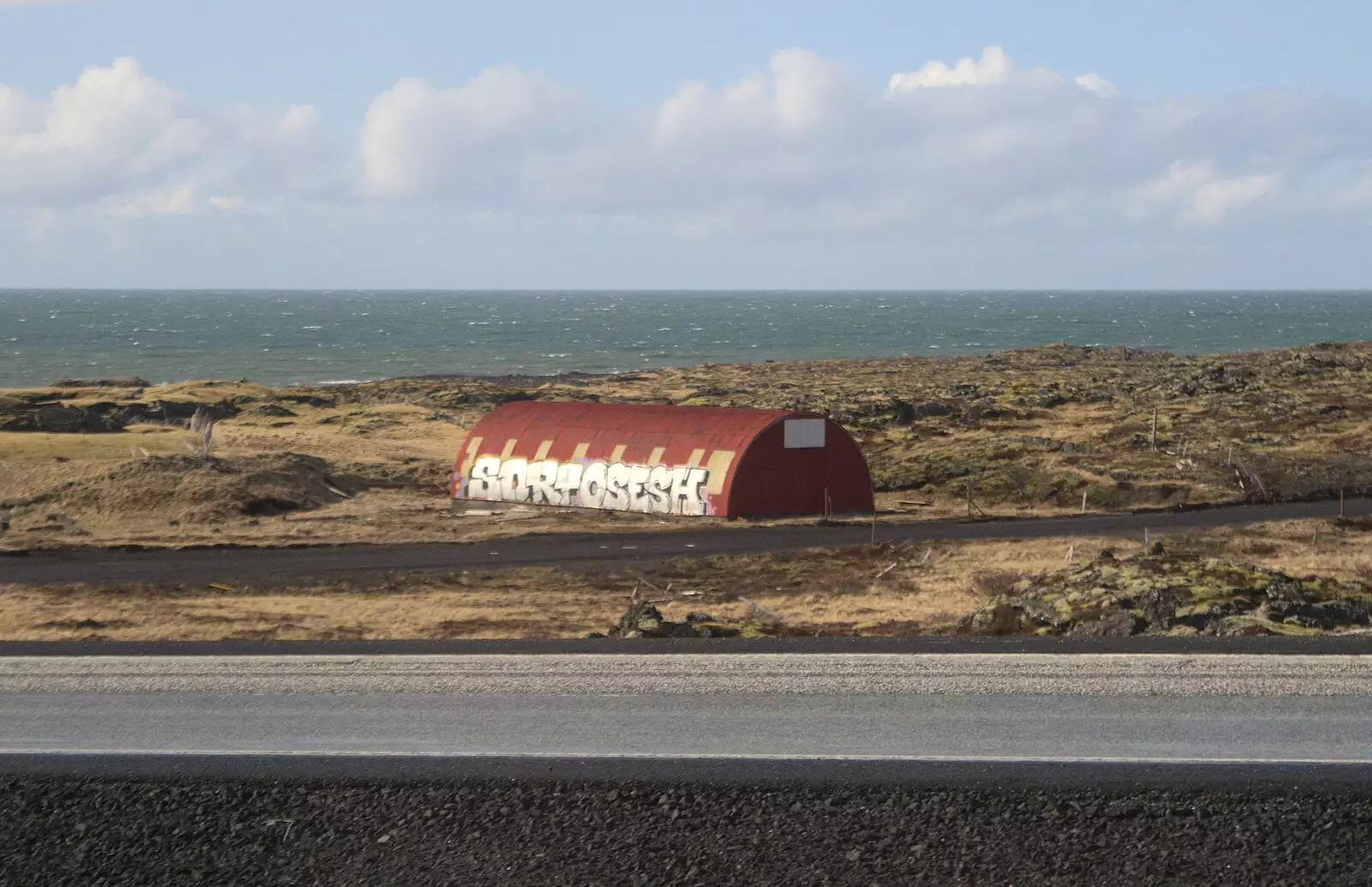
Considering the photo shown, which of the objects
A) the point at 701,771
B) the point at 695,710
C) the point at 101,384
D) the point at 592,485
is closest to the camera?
the point at 701,771

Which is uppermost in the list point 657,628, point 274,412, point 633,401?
point 657,628

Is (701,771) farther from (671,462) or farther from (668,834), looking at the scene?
(671,462)

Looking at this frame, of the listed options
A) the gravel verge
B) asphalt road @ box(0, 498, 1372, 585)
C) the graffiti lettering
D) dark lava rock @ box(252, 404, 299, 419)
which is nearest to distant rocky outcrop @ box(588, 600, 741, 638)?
the gravel verge

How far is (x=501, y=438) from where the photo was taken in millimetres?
49031

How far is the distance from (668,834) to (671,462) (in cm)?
3312

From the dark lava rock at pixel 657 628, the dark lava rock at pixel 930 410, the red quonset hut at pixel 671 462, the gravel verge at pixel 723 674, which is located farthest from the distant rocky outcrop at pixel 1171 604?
the dark lava rock at pixel 930 410

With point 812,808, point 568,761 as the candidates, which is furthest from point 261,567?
point 812,808

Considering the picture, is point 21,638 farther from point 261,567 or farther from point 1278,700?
point 1278,700

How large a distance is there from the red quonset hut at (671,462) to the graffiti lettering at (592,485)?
0.03 meters

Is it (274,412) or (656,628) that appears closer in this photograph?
(656,628)

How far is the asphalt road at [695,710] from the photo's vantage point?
1414cm

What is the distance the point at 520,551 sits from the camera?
38.9 meters

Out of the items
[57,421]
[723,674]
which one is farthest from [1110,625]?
[57,421]

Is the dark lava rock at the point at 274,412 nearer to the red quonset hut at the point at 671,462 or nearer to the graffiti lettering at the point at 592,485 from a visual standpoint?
the red quonset hut at the point at 671,462
